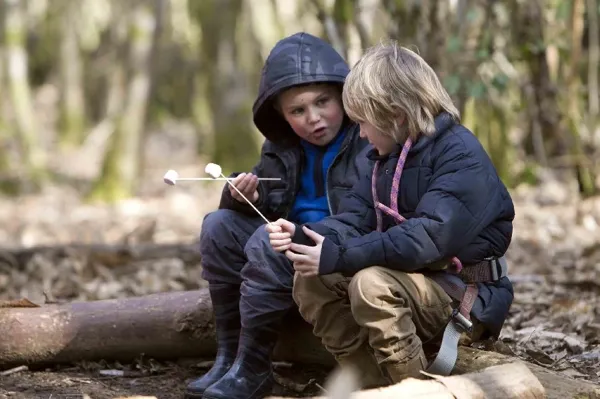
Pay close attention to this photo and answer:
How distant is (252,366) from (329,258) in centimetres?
77

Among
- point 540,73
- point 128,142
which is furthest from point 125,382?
point 128,142

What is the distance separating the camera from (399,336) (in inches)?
127

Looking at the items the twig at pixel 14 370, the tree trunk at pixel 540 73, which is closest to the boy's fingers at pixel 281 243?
the twig at pixel 14 370

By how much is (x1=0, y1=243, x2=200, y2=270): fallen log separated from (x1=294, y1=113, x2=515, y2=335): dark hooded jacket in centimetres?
321

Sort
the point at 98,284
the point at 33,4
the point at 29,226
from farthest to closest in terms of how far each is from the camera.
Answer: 1. the point at 33,4
2. the point at 29,226
3. the point at 98,284

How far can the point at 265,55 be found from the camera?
12.3 metres

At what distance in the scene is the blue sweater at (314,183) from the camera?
13.3ft

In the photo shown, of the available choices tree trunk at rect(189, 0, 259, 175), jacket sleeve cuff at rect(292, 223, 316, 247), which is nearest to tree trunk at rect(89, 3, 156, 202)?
tree trunk at rect(189, 0, 259, 175)

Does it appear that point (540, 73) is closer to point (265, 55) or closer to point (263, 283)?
point (265, 55)

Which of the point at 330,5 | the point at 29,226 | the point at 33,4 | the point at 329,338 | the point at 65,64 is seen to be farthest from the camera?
the point at 33,4

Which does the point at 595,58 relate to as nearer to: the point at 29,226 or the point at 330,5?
the point at 330,5

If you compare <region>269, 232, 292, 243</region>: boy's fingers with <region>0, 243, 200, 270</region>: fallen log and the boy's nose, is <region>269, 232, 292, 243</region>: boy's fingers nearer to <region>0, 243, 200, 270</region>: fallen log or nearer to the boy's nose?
the boy's nose

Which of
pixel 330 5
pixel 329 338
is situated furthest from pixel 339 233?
pixel 330 5

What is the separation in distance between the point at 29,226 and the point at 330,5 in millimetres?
4187
